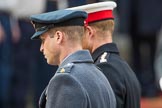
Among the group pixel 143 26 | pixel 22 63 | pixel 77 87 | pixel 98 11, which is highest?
pixel 98 11

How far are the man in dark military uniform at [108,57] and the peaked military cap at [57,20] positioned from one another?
55 centimetres

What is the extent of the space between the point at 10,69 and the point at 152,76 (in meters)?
2.06

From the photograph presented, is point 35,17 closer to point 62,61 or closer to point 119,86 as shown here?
point 62,61

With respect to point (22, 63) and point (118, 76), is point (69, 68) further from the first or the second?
point (22, 63)

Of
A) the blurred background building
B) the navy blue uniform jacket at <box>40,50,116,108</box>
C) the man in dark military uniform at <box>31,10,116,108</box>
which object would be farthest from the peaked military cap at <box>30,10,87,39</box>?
the blurred background building

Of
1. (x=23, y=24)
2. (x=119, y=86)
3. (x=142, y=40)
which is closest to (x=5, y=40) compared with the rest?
(x=23, y=24)

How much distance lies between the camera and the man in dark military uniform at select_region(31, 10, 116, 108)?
17.2ft

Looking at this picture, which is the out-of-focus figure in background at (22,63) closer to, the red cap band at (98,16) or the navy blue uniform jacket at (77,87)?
the red cap band at (98,16)

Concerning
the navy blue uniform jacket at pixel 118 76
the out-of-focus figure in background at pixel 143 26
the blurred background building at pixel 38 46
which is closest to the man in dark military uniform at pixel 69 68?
the navy blue uniform jacket at pixel 118 76

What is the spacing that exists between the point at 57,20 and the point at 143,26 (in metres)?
6.24

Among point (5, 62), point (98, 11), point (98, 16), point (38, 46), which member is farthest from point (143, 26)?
point (98, 16)

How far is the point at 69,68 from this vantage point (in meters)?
5.33

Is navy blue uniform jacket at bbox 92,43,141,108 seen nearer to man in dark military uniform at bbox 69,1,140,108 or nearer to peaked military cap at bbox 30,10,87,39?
man in dark military uniform at bbox 69,1,140,108

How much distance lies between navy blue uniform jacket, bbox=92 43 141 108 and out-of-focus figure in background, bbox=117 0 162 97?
5.09m
